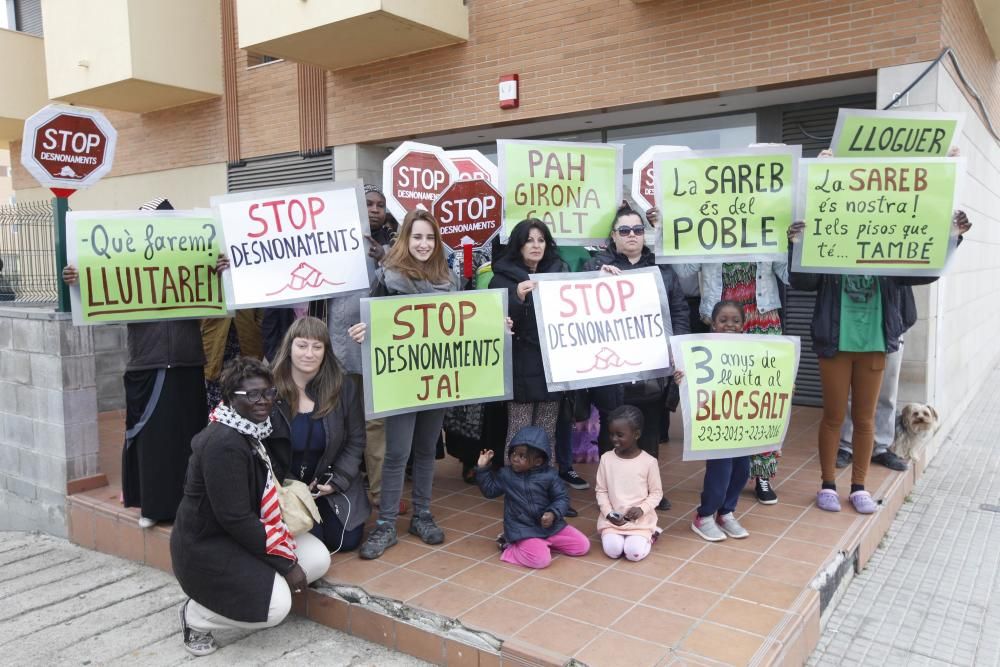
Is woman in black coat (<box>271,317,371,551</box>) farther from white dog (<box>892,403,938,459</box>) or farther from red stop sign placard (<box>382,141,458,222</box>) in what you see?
white dog (<box>892,403,938,459</box>)

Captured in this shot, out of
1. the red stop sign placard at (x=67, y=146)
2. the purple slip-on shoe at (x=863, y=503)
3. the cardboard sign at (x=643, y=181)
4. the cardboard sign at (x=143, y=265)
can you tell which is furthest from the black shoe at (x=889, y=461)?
the red stop sign placard at (x=67, y=146)

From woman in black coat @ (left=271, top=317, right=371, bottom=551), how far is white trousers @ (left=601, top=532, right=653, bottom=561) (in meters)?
1.39

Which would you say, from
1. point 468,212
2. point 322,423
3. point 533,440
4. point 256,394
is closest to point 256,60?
point 468,212

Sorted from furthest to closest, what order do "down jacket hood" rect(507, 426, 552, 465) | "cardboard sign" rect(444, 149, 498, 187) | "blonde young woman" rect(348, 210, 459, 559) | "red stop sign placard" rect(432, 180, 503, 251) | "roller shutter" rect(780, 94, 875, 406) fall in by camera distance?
"roller shutter" rect(780, 94, 875, 406) < "cardboard sign" rect(444, 149, 498, 187) < "red stop sign placard" rect(432, 180, 503, 251) < "blonde young woman" rect(348, 210, 459, 559) < "down jacket hood" rect(507, 426, 552, 465)

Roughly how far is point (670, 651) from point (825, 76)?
5.84 metres

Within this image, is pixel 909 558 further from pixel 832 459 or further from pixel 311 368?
pixel 311 368

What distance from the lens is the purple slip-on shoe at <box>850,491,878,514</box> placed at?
481 centimetres

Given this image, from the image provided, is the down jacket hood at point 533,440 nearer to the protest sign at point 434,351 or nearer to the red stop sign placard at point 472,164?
the protest sign at point 434,351

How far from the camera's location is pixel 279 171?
11.7 meters

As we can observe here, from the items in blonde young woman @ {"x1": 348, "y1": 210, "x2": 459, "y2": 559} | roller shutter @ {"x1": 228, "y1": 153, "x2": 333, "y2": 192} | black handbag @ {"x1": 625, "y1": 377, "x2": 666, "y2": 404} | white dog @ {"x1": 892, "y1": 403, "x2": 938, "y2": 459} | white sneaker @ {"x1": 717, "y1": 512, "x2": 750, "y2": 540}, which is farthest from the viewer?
roller shutter @ {"x1": 228, "y1": 153, "x2": 333, "y2": 192}

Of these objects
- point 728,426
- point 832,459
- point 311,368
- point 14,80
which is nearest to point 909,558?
point 832,459

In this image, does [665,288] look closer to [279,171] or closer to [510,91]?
[510,91]

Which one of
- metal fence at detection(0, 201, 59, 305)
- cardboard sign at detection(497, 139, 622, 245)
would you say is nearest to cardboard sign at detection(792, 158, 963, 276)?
cardboard sign at detection(497, 139, 622, 245)

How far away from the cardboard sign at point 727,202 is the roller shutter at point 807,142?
329cm
